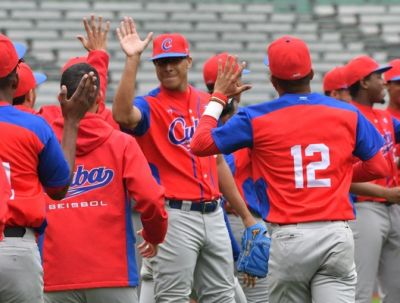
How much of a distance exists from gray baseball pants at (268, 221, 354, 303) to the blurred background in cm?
1058

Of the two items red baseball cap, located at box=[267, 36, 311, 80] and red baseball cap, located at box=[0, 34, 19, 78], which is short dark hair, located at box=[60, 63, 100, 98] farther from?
red baseball cap, located at box=[267, 36, 311, 80]

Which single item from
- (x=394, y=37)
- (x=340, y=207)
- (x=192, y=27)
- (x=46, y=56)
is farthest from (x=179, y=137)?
(x=394, y=37)

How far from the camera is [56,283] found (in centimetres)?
568

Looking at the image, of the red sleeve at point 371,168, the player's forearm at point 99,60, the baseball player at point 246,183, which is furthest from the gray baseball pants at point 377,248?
the player's forearm at point 99,60

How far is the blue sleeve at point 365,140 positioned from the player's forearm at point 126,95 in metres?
1.56

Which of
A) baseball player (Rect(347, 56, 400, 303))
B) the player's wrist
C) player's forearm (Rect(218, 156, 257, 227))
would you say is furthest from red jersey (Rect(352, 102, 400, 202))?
the player's wrist

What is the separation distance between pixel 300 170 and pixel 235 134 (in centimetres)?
42

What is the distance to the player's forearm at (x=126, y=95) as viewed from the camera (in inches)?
260

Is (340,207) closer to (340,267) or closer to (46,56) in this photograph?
(340,267)

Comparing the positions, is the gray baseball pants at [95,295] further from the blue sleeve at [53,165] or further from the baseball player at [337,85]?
the baseball player at [337,85]

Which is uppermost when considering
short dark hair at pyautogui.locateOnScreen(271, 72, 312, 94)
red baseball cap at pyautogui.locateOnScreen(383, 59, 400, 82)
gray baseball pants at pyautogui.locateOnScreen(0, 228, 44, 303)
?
short dark hair at pyautogui.locateOnScreen(271, 72, 312, 94)

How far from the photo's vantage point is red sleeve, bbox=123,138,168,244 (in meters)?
5.64

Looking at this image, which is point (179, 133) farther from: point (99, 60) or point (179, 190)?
point (99, 60)

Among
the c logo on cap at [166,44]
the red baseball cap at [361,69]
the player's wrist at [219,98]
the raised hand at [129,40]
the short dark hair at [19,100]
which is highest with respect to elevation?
the raised hand at [129,40]
